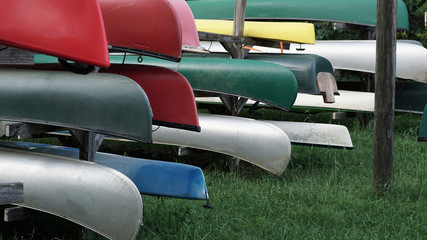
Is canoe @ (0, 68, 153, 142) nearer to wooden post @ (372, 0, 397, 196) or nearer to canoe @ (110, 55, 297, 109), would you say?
wooden post @ (372, 0, 397, 196)

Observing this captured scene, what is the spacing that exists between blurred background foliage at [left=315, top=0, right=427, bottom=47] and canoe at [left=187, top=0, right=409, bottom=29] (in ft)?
3.47

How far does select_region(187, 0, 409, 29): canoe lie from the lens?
289 inches

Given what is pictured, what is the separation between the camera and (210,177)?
5027 mm

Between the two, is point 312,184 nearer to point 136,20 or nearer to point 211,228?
point 211,228

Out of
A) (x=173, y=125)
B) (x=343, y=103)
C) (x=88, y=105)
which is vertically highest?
(x=88, y=105)

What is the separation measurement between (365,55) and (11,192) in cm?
516

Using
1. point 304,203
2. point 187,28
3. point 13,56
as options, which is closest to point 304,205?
point 304,203

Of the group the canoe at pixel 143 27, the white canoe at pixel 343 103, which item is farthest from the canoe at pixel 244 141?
the white canoe at pixel 343 103

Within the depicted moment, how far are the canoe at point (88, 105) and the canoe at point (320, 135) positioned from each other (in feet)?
Result: 8.56

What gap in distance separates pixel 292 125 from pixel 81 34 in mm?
3059

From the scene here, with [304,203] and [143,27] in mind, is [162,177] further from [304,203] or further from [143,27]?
[304,203]

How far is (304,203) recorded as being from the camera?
4.22 m

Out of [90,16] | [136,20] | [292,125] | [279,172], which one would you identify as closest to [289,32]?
[292,125]

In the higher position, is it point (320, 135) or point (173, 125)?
point (173, 125)
